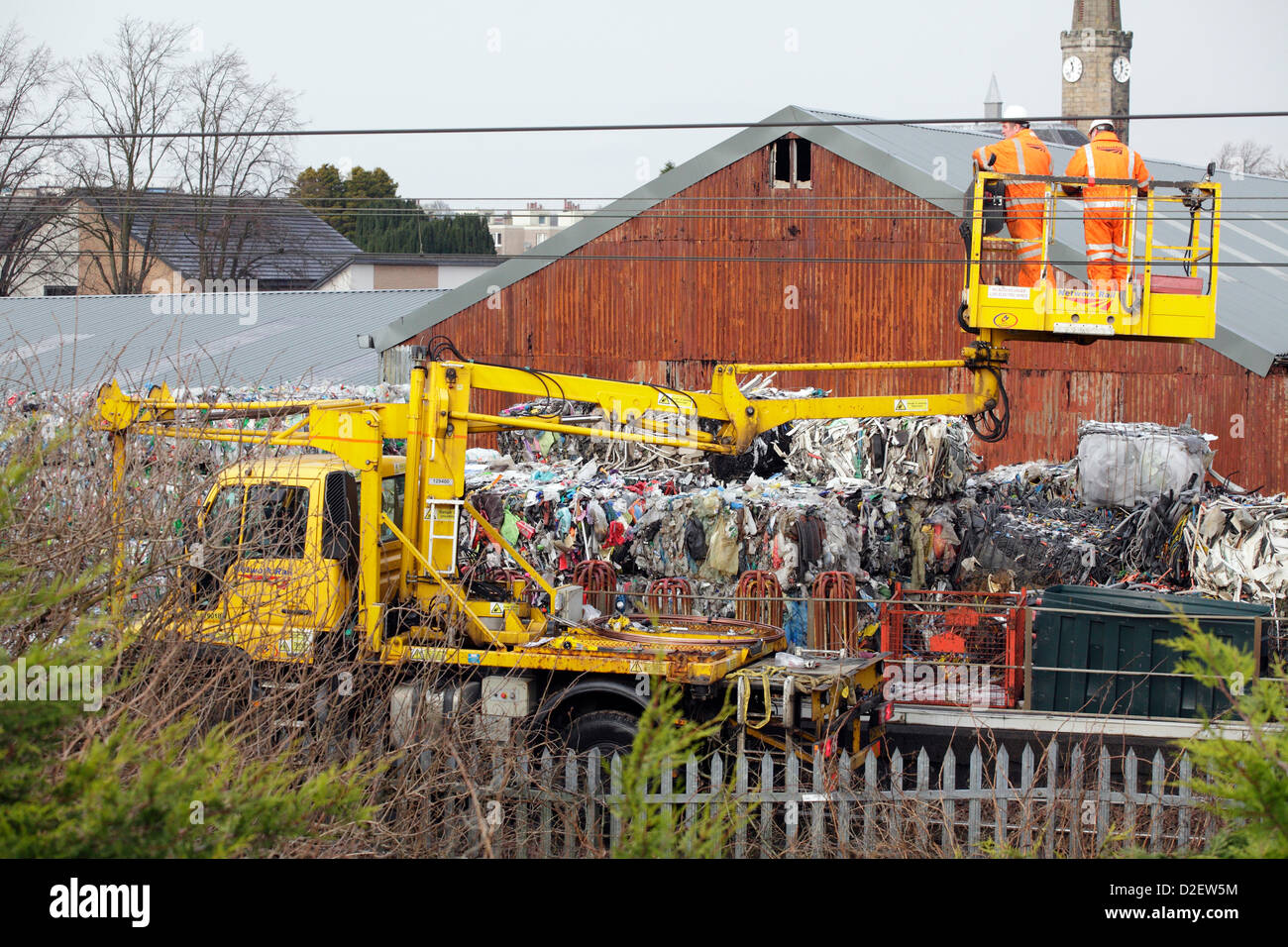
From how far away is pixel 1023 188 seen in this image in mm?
11242

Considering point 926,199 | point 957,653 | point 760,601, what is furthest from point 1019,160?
point 926,199

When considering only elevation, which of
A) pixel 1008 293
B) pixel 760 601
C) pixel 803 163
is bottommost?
pixel 760 601

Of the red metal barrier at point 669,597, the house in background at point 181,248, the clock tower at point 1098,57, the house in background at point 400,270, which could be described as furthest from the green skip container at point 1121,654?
the house in background at point 400,270

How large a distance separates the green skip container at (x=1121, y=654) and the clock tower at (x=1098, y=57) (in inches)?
1309

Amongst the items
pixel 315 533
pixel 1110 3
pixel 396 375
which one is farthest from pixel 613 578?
pixel 1110 3

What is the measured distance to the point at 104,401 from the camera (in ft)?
30.8

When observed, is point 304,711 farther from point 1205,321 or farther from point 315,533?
point 1205,321

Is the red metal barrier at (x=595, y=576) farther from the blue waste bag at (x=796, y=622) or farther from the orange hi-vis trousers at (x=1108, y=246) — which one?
the orange hi-vis trousers at (x=1108, y=246)

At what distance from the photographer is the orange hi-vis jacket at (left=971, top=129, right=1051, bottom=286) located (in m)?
10.6

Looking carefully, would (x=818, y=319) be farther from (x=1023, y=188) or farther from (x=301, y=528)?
(x=301, y=528)

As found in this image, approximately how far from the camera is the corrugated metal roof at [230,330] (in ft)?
102

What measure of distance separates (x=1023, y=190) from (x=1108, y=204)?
770 millimetres

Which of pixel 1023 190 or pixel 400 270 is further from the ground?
pixel 400 270

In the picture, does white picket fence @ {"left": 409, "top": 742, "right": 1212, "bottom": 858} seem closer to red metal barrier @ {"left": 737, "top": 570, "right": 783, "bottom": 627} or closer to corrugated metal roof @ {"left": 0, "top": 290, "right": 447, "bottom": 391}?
red metal barrier @ {"left": 737, "top": 570, "right": 783, "bottom": 627}
